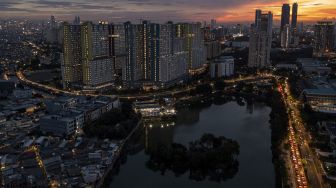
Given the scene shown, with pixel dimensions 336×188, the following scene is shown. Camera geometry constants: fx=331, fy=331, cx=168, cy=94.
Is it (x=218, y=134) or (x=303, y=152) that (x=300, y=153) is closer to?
(x=303, y=152)

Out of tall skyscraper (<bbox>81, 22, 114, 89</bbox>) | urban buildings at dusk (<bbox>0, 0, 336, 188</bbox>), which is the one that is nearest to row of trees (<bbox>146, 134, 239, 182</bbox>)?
urban buildings at dusk (<bbox>0, 0, 336, 188</bbox>)

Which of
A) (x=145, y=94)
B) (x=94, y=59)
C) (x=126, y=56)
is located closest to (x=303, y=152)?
(x=145, y=94)

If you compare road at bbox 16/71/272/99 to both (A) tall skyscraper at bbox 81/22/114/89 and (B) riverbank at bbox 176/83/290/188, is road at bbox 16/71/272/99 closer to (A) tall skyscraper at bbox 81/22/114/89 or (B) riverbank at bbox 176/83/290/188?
(A) tall skyscraper at bbox 81/22/114/89

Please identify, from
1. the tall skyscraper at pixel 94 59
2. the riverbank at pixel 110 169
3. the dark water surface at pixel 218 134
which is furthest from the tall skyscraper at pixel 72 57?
the riverbank at pixel 110 169

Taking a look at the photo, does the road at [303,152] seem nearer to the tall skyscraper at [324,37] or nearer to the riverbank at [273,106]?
the riverbank at [273,106]

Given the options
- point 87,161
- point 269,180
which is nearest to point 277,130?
point 269,180
